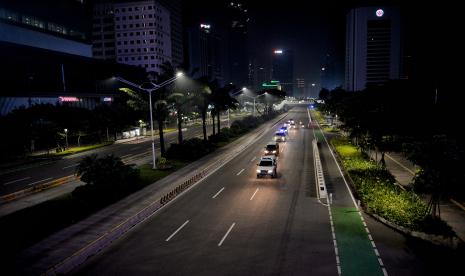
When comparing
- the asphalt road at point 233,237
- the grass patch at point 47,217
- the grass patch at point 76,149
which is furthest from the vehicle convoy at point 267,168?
the grass patch at point 76,149

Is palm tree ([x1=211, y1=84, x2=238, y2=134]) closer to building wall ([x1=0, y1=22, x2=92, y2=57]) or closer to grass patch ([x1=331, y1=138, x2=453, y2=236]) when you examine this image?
grass patch ([x1=331, y1=138, x2=453, y2=236])

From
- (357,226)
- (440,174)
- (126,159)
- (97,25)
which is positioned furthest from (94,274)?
(97,25)

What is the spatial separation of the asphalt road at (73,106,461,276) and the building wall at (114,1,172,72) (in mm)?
142963

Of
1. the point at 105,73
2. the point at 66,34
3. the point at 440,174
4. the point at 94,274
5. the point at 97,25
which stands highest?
the point at 97,25

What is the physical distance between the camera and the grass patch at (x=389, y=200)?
18625mm

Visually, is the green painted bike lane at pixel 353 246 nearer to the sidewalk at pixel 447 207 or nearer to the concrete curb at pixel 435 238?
the concrete curb at pixel 435 238

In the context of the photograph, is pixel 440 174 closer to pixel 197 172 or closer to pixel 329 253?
pixel 329 253

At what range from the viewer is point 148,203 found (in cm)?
2452

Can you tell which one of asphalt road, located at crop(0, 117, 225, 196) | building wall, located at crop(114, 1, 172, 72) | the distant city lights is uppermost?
building wall, located at crop(114, 1, 172, 72)

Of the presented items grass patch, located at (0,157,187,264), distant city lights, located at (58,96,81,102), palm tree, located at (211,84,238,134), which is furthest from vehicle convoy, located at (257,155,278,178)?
distant city lights, located at (58,96,81,102)

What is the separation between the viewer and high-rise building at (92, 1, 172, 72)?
526 ft

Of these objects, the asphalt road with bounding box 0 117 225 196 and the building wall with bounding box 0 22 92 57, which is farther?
the building wall with bounding box 0 22 92 57

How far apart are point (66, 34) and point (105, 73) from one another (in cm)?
1315

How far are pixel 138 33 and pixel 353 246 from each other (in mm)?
158836
